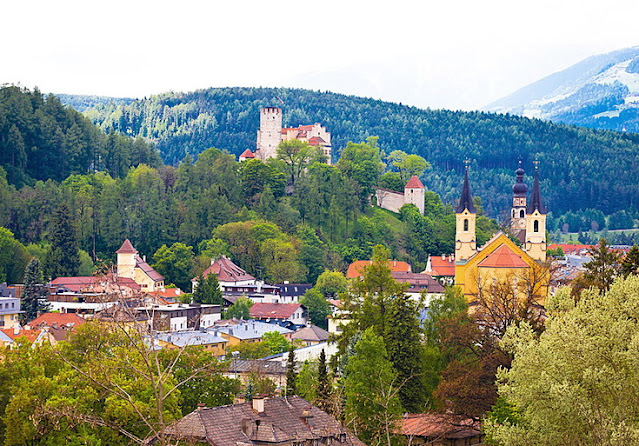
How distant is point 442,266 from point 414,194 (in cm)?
2024

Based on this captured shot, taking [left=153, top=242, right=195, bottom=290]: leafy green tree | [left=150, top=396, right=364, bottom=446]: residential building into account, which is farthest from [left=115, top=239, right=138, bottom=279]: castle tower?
[left=150, top=396, right=364, bottom=446]: residential building

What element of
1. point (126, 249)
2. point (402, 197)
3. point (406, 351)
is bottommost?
point (406, 351)

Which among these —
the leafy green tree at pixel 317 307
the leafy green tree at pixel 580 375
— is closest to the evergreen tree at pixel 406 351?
the leafy green tree at pixel 580 375

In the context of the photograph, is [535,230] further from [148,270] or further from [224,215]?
[224,215]

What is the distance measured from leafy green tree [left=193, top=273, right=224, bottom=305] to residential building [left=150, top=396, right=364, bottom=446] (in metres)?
61.5

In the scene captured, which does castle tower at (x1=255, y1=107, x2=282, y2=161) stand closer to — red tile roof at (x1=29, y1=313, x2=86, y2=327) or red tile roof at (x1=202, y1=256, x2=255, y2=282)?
red tile roof at (x1=202, y1=256, x2=255, y2=282)

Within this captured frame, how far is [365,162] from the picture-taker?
15000 centimetres

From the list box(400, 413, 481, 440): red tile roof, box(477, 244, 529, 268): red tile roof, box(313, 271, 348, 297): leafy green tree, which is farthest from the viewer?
box(313, 271, 348, 297): leafy green tree

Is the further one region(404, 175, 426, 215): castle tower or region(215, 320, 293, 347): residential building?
region(404, 175, 426, 215): castle tower

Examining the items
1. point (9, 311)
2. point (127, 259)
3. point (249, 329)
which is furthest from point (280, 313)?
point (9, 311)

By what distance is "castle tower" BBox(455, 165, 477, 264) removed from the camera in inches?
3979

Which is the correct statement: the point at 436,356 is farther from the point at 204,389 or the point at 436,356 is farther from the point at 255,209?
the point at 255,209

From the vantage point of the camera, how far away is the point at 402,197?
152375 mm

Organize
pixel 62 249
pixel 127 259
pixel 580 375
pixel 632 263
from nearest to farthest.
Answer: pixel 580 375 < pixel 632 263 < pixel 62 249 < pixel 127 259
